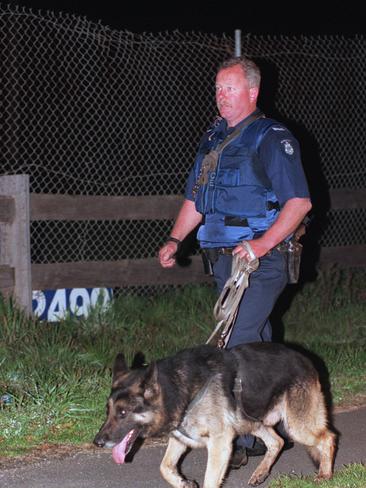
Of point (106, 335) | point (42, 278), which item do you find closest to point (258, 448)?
point (106, 335)

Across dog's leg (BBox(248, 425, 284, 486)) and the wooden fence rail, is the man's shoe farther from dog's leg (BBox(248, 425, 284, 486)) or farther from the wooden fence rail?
the wooden fence rail

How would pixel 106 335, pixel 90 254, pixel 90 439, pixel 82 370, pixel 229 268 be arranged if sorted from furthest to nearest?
1. pixel 90 254
2. pixel 106 335
3. pixel 82 370
4. pixel 90 439
5. pixel 229 268

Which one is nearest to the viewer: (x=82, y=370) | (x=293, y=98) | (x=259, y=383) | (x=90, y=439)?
(x=259, y=383)

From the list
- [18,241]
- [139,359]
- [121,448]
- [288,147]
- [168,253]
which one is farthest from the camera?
[18,241]

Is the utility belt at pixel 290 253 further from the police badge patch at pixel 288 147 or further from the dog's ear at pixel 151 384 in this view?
the dog's ear at pixel 151 384

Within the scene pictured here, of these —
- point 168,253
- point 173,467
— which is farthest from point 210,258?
point 173,467

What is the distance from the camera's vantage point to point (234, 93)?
440 cm

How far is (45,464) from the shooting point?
454cm

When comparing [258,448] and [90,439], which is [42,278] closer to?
[90,439]

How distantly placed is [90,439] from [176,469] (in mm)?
884

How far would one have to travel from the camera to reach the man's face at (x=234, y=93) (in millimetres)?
4387

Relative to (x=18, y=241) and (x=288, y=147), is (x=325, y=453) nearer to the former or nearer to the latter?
(x=288, y=147)

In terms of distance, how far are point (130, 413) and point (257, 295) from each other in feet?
3.53

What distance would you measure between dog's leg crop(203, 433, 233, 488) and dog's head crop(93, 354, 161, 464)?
0.33 meters
